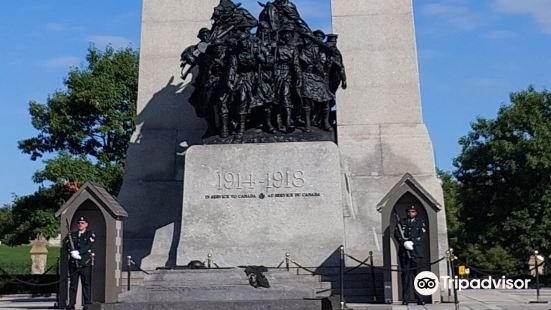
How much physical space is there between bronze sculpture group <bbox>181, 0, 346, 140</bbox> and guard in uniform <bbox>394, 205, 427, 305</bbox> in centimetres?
472

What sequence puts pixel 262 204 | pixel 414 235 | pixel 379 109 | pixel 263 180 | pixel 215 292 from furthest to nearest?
pixel 379 109 → pixel 263 180 → pixel 262 204 → pixel 414 235 → pixel 215 292

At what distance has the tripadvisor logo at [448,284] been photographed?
60.2 ft

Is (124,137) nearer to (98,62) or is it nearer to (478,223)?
(98,62)

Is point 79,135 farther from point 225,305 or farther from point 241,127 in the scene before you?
point 225,305

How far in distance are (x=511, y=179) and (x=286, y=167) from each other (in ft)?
83.3

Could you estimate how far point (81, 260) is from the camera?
18.5m

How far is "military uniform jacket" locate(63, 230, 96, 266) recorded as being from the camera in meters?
18.6

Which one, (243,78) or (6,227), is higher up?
→ (243,78)

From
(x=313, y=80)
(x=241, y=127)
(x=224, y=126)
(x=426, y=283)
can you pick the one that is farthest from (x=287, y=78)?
(x=426, y=283)

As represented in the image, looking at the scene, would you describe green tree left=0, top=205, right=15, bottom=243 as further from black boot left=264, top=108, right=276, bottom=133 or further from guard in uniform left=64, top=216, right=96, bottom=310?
guard in uniform left=64, top=216, right=96, bottom=310

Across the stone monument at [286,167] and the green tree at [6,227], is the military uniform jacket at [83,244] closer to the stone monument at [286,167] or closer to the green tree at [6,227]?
the stone monument at [286,167]

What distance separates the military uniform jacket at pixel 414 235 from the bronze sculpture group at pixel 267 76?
472cm

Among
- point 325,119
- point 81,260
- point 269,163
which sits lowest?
point 81,260

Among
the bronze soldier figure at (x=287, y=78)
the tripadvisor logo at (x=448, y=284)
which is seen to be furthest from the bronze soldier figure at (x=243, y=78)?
the tripadvisor logo at (x=448, y=284)
